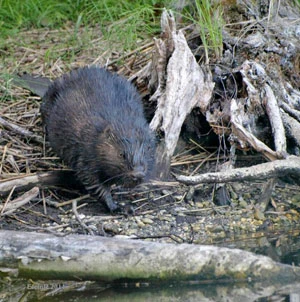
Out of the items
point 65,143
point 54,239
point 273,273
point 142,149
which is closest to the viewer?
point 273,273

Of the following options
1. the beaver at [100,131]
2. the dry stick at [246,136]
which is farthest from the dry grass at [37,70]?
the dry stick at [246,136]

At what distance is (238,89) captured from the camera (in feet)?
23.1

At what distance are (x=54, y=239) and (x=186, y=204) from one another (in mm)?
1801

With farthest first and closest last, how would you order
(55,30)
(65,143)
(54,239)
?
(55,30)
(65,143)
(54,239)

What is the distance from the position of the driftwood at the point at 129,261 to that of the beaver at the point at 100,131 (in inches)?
49.8

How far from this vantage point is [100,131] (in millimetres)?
6250

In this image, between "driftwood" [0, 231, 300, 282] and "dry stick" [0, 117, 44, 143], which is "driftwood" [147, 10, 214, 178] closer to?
"dry stick" [0, 117, 44, 143]

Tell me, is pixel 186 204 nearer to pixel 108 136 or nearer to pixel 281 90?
pixel 108 136

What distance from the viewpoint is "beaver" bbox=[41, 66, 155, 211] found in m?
6.12

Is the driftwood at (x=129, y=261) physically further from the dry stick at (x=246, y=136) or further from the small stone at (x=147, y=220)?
the dry stick at (x=246, y=136)

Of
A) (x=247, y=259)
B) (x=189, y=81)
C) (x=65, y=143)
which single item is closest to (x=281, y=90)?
(x=189, y=81)

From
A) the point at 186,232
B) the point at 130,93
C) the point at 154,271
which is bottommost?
the point at 186,232

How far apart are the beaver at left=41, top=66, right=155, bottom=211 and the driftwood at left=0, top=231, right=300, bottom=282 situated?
1.27 metres

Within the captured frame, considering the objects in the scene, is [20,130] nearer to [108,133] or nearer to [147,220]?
[108,133]
